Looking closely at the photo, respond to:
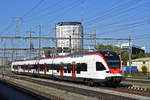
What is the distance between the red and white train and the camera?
78.2ft

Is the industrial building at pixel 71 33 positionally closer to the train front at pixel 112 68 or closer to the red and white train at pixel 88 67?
the red and white train at pixel 88 67

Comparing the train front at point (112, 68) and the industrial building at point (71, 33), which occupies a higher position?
the industrial building at point (71, 33)

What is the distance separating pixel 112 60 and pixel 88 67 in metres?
2.96

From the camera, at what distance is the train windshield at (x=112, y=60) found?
78.8 feet

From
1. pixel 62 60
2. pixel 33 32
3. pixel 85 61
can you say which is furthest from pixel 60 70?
pixel 33 32

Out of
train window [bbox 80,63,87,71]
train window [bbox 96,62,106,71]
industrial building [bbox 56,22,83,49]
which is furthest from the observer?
industrial building [bbox 56,22,83,49]

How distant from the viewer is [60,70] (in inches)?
1335

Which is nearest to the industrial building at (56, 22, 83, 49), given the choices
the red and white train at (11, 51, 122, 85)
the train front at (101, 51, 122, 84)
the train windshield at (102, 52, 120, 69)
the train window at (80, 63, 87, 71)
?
the red and white train at (11, 51, 122, 85)

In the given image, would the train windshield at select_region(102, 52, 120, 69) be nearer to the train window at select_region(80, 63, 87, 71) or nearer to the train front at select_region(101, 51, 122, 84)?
the train front at select_region(101, 51, 122, 84)

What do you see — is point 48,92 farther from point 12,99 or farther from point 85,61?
point 85,61

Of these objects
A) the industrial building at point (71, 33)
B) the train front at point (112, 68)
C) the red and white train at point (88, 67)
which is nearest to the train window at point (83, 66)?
the red and white train at point (88, 67)

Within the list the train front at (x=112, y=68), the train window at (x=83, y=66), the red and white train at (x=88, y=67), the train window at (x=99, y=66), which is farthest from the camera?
the train window at (x=83, y=66)

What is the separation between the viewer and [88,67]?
26188 mm

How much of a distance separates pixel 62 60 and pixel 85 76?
7476 mm
